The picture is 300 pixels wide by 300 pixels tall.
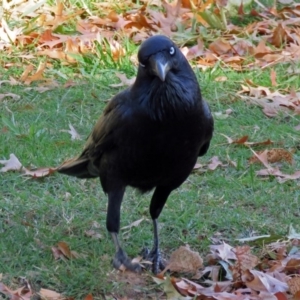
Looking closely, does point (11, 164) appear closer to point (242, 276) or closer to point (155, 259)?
point (155, 259)

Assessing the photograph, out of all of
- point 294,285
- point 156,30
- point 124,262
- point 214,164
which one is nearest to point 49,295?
point 124,262

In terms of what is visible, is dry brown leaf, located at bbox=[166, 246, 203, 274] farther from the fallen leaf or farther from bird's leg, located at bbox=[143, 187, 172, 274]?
the fallen leaf

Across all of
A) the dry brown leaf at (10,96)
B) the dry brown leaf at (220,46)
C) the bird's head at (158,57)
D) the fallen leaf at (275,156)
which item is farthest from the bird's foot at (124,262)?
the dry brown leaf at (220,46)

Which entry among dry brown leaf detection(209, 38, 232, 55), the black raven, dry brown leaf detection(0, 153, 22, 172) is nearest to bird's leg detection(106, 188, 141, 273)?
the black raven

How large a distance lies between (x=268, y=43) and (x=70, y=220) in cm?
384

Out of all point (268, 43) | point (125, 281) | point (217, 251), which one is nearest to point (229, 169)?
point (217, 251)

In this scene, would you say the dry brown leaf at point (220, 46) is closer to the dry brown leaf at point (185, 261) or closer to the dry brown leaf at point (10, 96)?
the dry brown leaf at point (10, 96)

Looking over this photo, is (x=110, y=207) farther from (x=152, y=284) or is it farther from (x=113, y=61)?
(x=113, y=61)

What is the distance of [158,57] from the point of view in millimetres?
4277

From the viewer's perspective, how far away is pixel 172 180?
4629 mm

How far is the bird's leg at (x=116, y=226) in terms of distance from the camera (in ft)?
15.4

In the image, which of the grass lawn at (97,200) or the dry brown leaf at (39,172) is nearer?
the grass lawn at (97,200)

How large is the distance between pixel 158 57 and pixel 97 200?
1.61m

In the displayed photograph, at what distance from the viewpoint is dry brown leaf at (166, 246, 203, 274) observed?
15.5 feet
